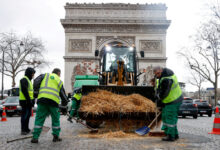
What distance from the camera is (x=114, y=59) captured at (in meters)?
14.0

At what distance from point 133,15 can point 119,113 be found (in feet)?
99.0

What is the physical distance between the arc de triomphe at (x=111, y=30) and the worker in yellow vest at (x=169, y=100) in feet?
93.0

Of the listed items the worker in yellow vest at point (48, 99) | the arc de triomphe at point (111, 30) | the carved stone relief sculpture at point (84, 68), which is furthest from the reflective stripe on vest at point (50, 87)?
the arc de triomphe at point (111, 30)

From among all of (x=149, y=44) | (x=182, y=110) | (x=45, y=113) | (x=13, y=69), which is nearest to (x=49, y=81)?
(x=45, y=113)

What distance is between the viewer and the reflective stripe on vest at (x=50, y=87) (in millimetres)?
6453

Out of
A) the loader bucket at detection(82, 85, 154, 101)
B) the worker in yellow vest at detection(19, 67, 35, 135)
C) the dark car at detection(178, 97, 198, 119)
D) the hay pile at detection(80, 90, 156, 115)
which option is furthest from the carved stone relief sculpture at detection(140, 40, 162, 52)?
the worker in yellow vest at detection(19, 67, 35, 135)

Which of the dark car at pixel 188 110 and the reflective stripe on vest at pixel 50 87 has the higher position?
the reflective stripe on vest at pixel 50 87

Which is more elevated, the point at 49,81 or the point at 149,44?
the point at 149,44

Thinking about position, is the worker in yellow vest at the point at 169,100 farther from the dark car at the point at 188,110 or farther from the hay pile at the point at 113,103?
the dark car at the point at 188,110

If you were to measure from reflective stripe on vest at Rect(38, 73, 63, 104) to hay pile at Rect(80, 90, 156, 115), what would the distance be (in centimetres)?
140

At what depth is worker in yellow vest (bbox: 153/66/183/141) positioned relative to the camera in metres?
6.63

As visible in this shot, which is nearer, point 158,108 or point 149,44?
point 158,108

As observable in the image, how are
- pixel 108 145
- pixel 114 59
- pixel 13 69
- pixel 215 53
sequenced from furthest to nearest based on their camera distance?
1. pixel 13 69
2. pixel 215 53
3. pixel 114 59
4. pixel 108 145

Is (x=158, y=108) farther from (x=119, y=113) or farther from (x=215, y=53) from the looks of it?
(x=215, y=53)
